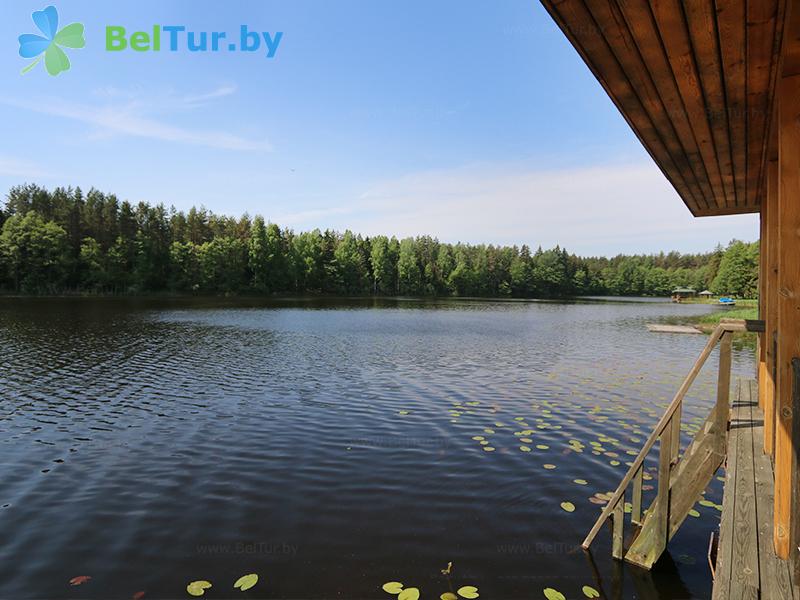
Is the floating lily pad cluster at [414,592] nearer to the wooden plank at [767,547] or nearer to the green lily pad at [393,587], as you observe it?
the green lily pad at [393,587]

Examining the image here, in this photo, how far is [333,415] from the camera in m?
11.0

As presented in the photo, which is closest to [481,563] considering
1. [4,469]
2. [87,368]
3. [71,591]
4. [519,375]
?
[71,591]

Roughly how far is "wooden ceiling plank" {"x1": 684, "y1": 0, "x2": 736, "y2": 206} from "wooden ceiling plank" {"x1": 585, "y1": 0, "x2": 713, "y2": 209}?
230 millimetres

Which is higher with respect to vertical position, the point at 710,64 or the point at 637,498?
the point at 710,64

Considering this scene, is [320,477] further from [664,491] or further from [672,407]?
[672,407]

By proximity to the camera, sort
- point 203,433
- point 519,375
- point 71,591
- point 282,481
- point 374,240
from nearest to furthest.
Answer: point 71,591 → point 282,481 → point 203,433 → point 519,375 → point 374,240

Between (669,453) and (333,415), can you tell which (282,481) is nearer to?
(333,415)

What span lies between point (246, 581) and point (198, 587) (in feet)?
1.49

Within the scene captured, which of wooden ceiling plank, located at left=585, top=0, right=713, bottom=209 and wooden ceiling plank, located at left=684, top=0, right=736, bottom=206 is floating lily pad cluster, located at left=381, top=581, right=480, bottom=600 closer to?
wooden ceiling plank, located at left=585, top=0, right=713, bottom=209

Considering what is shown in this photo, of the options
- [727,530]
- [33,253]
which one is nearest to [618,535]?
[727,530]

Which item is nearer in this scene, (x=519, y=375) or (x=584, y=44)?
(x=584, y=44)

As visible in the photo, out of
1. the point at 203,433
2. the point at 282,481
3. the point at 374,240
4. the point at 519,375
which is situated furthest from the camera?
the point at 374,240

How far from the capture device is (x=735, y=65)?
3436mm

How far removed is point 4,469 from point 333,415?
5958 mm
